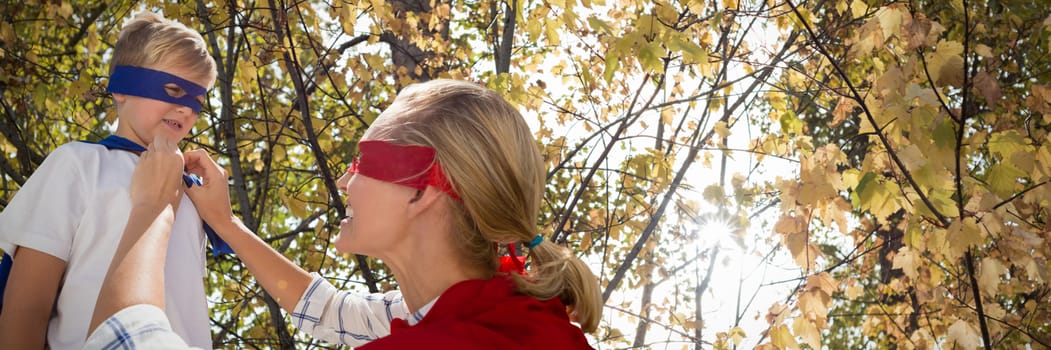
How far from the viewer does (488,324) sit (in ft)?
4.78

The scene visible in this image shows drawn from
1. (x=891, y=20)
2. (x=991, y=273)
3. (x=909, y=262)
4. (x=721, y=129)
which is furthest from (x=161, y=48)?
(x=909, y=262)

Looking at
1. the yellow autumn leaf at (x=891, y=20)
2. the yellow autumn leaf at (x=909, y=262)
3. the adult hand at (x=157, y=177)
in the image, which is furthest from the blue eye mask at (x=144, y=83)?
the yellow autumn leaf at (x=909, y=262)

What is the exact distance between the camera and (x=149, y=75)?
6.11 ft

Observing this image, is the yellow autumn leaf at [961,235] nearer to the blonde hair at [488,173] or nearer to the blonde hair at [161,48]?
the blonde hair at [488,173]

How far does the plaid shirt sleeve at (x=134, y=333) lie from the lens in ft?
3.84

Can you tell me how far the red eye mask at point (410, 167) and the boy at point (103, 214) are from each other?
16.1 inches

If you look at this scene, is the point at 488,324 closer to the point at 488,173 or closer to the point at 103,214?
the point at 488,173

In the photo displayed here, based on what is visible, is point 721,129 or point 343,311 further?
point 721,129

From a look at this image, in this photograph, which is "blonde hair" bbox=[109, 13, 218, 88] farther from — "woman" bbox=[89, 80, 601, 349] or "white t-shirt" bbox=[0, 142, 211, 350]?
"woman" bbox=[89, 80, 601, 349]

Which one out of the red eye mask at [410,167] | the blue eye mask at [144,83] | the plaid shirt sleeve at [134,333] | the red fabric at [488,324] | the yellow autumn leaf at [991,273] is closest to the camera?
the plaid shirt sleeve at [134,333]

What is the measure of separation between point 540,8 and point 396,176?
164cm

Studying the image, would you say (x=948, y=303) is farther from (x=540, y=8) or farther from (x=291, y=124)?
(x=291, y=124)

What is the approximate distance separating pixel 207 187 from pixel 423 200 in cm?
54


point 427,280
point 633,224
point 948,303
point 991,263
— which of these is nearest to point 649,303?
point 633,224
